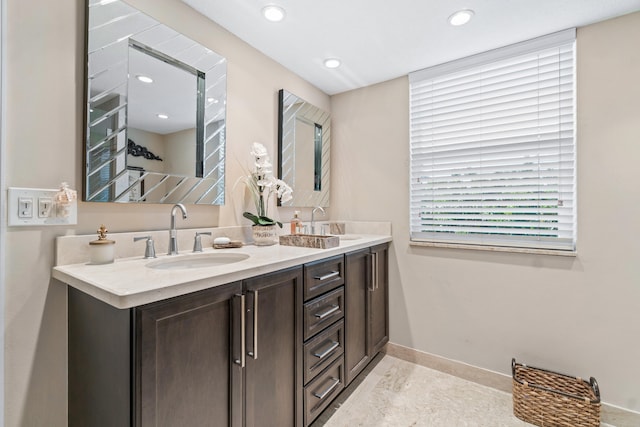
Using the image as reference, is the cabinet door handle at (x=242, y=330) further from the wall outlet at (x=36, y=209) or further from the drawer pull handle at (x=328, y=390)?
the wall outlet at (x=36, y=209)

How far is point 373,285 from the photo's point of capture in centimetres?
211

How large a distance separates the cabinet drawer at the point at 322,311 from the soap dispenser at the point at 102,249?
0.88m

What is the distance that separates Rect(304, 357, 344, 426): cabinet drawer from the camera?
1462 mm

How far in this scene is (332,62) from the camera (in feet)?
7.13

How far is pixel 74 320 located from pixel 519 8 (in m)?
2.58

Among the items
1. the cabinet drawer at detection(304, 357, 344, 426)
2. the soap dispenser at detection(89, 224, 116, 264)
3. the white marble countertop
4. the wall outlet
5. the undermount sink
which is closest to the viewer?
the white marble countertop

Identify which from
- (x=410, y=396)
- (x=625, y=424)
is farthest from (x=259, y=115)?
(x=625, y=424)

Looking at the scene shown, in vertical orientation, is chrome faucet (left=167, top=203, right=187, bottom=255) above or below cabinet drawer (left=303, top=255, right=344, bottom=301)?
above

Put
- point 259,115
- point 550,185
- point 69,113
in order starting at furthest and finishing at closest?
point 259,115 < point 550,185 < point 69,113

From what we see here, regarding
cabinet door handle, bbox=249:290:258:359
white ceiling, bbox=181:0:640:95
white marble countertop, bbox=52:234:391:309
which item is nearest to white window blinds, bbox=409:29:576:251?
white ceiling, bbox=181:0:640:95

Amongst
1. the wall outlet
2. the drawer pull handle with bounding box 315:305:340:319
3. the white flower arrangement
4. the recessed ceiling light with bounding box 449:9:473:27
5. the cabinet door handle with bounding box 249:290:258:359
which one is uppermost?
the recessed ceiling light with bounding box 449:9:473:27

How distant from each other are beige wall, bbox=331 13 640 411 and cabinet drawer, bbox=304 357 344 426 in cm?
83

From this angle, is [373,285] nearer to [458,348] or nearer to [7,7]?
[458,348]

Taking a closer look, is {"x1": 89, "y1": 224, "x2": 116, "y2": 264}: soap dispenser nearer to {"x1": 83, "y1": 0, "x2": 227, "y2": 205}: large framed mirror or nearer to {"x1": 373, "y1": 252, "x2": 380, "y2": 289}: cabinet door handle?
{"x1": 83, "y1": 0, "x2": 227, "y2": 205}: large framed mirror
